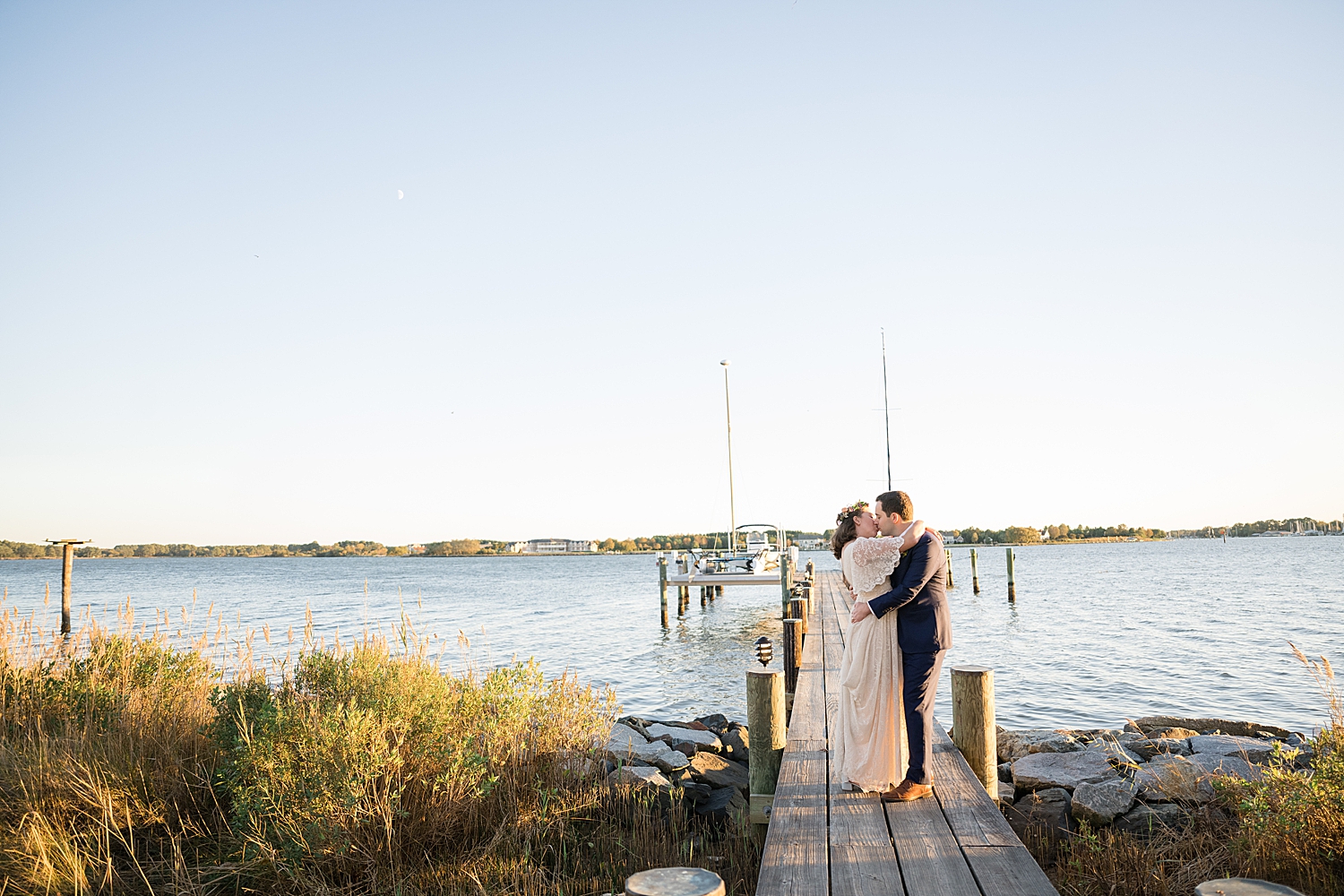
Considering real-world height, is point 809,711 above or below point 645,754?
above

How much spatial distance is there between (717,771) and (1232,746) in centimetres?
530

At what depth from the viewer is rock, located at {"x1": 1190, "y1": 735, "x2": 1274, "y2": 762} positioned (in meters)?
8.50

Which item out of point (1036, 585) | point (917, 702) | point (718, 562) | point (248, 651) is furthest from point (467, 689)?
point (1036, 585)

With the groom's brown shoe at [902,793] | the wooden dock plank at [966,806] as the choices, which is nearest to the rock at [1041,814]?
the wooden dock plank at [966,806]

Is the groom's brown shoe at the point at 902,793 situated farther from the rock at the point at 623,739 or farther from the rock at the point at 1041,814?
the rock at the point at 623,739

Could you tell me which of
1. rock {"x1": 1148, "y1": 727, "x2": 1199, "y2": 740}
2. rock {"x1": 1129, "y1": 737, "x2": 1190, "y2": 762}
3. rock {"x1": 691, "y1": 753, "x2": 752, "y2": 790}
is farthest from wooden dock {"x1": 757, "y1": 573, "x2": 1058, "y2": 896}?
rock {"x1": 1148, "y1": 727, "x2": 1199, "y2": 740}

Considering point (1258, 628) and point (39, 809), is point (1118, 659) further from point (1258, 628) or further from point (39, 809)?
point (39, 809)

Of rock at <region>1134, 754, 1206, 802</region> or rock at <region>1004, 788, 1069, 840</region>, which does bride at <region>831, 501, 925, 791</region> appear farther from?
rock at <region>1134, 754, 1206, 802</region>

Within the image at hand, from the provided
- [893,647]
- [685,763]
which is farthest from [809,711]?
[893,647]

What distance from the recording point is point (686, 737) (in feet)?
33.2

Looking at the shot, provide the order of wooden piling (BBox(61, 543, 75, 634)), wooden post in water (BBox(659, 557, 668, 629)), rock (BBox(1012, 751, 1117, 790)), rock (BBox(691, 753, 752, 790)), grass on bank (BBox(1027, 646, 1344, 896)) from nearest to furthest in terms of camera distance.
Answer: grass on bank (BBox(1027, 646, 1344, 896)) → rock (BBox(1012, 751, 1117, 790)) → rock (BBox(691, 753, 752, 790)) → wooden piling (BBox(61, 543, 75, 634)) → wooden post in water (BBox(659, 557, 668, 629))

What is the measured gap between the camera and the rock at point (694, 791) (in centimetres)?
823

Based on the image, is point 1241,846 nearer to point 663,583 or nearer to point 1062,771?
point 1062,771

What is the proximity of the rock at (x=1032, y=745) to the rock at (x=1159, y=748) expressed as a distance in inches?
24.5
